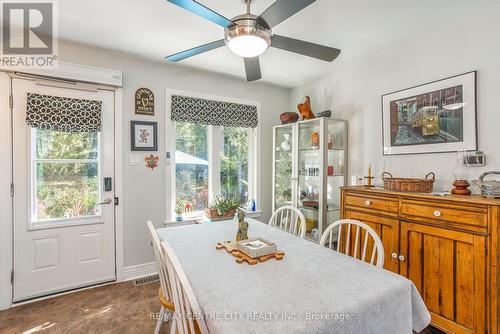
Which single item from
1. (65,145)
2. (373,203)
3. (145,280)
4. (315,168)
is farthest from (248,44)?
(145,280)

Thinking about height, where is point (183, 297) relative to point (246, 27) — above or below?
below

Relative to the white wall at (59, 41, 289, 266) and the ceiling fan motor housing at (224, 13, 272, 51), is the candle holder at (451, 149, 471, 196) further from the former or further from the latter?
the white wall at (59, 41, 289, 266)

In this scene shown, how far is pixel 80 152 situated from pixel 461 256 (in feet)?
11.1

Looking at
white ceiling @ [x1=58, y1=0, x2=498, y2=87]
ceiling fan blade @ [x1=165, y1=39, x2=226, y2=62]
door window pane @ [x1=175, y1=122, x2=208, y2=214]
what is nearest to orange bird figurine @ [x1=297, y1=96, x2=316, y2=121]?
white ceiling @ [x1=58, y1=0, x2=498, y2=87]

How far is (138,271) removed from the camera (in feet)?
9.16

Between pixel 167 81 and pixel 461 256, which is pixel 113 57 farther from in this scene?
pixel 461 256

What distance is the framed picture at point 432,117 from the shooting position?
198 centimetres

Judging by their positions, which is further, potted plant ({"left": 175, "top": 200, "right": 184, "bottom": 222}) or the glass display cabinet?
potted plant ({"left": 175, "top": 200, "right": 184, "bottom": 222})

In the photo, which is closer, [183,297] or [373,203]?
[183,297]

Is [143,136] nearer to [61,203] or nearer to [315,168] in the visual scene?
[61,203]

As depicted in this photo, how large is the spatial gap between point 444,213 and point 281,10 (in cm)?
174

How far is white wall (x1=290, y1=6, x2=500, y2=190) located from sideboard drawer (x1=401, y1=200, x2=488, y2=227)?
470 millimetres

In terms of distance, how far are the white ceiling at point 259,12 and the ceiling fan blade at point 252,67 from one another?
1.39 ft

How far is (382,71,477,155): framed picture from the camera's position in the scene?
198 centimetres
